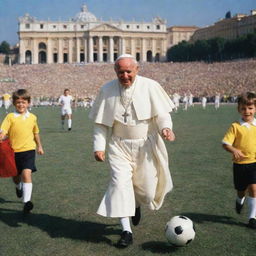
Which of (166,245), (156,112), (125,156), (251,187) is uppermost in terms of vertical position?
(156,112)

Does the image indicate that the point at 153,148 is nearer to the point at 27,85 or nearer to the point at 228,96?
the point at 228,96

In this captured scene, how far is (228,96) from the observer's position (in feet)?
148

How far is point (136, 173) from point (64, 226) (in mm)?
1071

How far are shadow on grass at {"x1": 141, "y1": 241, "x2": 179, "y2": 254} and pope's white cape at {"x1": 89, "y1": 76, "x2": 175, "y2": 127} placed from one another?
125 centimetres

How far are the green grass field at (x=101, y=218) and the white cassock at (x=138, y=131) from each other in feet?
1.93

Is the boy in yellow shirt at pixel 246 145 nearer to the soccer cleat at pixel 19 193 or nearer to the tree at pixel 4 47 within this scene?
Answer: the soccer cleat at pixel 19 193

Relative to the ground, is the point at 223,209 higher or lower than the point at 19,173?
lower

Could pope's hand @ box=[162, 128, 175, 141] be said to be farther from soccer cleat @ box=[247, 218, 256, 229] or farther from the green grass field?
soccer cleat @ box=[247, 218, 256, 229]

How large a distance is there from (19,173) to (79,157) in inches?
180

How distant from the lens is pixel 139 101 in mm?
5031

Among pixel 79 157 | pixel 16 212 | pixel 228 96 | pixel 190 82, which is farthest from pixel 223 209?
pixel 190 82

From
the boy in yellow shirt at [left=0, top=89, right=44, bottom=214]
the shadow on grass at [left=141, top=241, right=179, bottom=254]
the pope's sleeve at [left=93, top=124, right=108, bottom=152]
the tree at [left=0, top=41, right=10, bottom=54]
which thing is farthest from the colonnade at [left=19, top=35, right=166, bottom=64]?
the shadow on grass at [left=141, top=241, right=179, bottom=254]

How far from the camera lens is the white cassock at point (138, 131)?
504 cm

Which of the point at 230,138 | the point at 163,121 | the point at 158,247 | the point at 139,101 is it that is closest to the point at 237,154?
the point at 230,138
